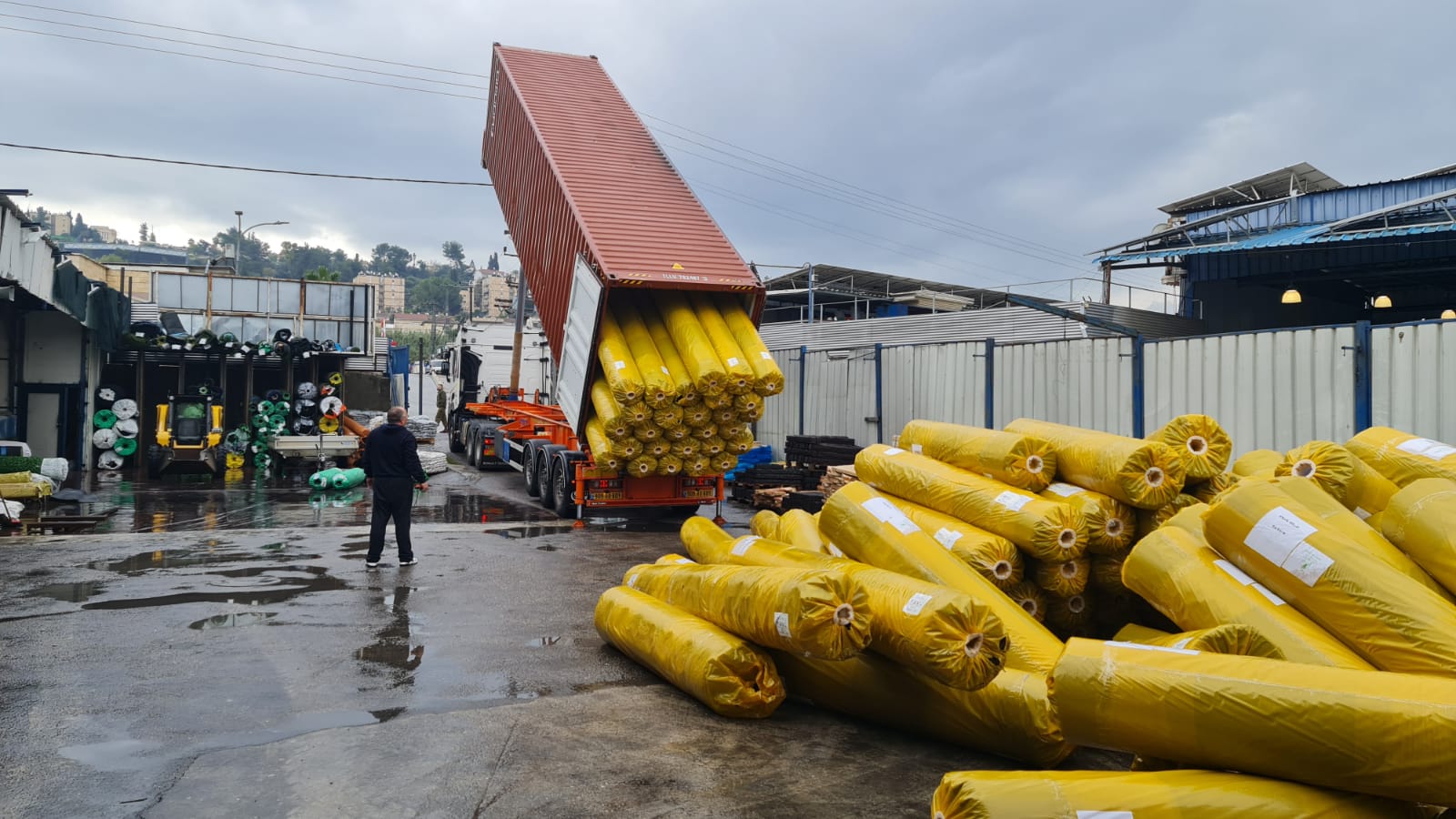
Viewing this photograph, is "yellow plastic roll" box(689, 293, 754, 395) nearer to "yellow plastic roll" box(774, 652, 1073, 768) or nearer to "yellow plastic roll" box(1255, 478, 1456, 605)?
"yellow plastic roll" box(774, 652, 1073, 768)

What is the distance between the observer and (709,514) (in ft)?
A: 48.6

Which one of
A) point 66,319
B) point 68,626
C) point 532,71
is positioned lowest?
point 68,626

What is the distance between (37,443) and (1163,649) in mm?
22940

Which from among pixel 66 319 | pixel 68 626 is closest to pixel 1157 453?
pixel 68 626

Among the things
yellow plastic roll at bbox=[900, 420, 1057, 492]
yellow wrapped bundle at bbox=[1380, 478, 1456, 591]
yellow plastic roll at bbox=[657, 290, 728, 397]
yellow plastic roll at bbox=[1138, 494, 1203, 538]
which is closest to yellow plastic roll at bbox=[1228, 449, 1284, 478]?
yellow plastic roll at bbox=[1138, 494, 1203, 538]

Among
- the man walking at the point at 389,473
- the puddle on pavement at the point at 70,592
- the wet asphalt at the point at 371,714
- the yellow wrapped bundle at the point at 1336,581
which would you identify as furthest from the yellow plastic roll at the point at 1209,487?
the puddle on pavement at the point at 70,592

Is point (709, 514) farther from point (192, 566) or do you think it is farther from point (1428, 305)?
point (1428, 305)

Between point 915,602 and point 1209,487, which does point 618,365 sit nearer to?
point 1209,487

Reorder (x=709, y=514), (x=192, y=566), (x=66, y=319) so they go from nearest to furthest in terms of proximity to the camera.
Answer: (x=192, y=566)
(x=709, y=514)
(x=66, y=319)

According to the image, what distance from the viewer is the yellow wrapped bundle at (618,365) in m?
11.8

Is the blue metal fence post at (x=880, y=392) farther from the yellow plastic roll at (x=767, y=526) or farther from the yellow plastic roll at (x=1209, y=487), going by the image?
the yellow plastic roll at (x=1209, y=487)

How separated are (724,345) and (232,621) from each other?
6.69m

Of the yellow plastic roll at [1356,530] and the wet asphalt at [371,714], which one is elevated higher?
the yellow plastic roll at [1356,530]

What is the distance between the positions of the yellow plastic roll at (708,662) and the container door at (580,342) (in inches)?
274
